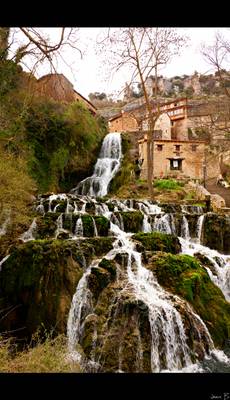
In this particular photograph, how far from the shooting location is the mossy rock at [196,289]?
7.69 meters

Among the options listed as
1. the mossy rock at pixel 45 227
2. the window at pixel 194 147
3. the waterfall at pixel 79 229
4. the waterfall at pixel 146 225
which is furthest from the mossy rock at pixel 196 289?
the window at pixel 194 147

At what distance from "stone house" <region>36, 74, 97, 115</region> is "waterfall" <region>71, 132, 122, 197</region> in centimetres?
399

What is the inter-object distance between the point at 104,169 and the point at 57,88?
638 centimetres

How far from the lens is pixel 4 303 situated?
8078 millimetres

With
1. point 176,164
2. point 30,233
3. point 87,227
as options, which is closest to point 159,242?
point 87,227

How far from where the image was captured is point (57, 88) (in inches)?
896

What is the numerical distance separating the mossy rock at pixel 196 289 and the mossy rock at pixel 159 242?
1086 mm

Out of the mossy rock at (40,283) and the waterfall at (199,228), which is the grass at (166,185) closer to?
the waterfall at (199,228)

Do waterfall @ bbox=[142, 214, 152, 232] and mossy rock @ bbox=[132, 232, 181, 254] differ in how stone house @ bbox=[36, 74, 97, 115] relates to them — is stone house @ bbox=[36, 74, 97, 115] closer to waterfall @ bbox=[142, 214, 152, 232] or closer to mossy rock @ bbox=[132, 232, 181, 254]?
mossy rock @ bbox=[132, 232, 181, 254]

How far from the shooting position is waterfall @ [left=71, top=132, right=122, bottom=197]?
20344 mm

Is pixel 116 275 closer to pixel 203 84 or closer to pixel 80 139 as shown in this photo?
pixel 80 139

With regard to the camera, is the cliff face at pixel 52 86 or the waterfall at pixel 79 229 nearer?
the cliff face at pixel 52 86

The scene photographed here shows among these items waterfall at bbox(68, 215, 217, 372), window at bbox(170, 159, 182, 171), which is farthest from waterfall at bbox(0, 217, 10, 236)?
window at bbox(170, 159, 182, 171)

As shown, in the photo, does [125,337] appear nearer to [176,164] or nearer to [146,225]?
[146,225]
